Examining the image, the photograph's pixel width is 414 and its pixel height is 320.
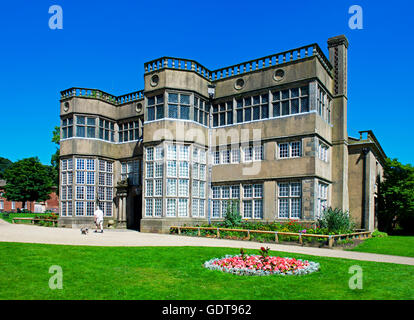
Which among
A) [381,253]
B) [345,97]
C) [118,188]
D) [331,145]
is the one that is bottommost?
[381,253]

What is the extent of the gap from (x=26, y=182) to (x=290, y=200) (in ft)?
168

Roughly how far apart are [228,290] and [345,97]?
20.9 meters

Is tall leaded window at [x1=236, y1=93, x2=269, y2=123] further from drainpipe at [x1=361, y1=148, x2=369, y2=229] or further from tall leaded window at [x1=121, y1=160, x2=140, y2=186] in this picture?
tall leaded window at [x1=121, y1=160, x2=140, y2=186]

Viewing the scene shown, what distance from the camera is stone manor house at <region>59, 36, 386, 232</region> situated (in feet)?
78.0

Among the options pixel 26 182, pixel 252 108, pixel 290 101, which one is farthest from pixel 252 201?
pixel 26 182

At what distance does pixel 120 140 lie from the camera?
106ft

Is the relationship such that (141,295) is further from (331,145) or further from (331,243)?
(331,145)

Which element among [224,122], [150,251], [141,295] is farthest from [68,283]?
[224,122]

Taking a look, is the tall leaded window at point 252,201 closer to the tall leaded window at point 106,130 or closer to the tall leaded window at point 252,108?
the tall leaded window at point 252,108

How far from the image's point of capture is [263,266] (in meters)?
11.6

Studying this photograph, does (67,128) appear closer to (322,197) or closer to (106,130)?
(106,130)

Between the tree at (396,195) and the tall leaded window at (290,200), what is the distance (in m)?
11.3

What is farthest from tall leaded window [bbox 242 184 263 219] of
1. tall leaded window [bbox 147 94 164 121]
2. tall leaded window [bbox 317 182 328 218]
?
tall leaded window [bbox 147 94 164 121]

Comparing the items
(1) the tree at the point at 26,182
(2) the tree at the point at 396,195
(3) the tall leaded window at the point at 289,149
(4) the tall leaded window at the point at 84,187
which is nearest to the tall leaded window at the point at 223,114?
(3) the tall leaded window at the point at 289,149
